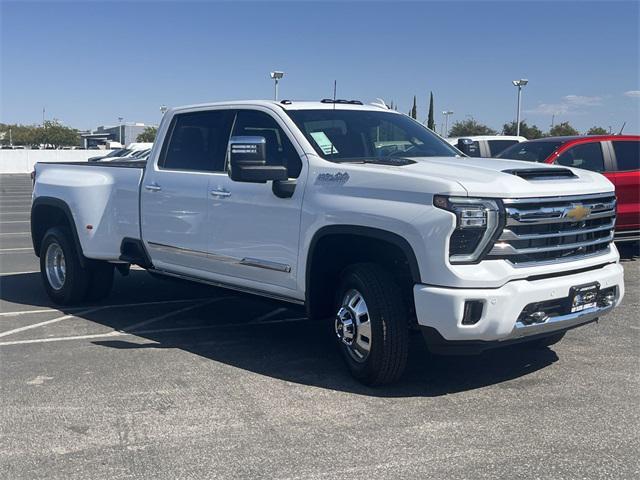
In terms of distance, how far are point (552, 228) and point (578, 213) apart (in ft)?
A: 0.80

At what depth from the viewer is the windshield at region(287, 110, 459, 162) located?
5914mm

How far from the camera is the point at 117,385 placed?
541 cm

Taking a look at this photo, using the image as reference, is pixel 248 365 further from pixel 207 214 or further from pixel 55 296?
pixel 55 296

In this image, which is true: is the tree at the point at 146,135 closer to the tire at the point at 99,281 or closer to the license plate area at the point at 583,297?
the tire at the point at 99,281

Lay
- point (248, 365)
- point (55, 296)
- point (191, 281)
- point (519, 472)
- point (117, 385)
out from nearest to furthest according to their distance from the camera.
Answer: point (519, 472)
point (117, 385)
point (248, 365)
point (191, 281)
point (55, 296)

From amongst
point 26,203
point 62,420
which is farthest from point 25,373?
point 26,203

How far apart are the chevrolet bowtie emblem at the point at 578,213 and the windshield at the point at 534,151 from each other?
5.59 meters

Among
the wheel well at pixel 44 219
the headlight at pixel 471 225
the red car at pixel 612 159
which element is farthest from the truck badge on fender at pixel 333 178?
the red car at pixel 612 159

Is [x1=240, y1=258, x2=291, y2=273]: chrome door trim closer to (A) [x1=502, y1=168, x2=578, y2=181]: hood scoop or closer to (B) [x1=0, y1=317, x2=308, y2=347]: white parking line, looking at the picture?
(B) [x1=0, y1=317, x2=308, y2=347]: white parking line

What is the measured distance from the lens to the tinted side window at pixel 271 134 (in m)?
5.85

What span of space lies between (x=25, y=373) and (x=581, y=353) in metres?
4.32

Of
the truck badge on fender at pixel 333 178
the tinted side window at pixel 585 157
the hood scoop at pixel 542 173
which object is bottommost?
the truck badge on fender at pixel 333 178

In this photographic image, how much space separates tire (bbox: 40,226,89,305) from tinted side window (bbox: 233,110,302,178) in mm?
2674

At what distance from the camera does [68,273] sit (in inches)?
318
